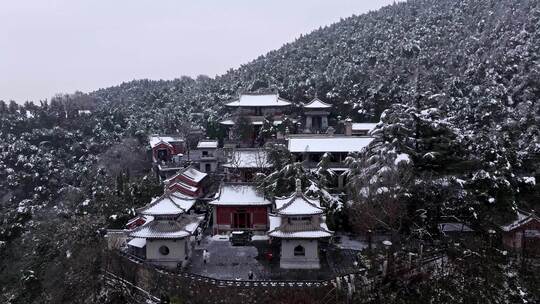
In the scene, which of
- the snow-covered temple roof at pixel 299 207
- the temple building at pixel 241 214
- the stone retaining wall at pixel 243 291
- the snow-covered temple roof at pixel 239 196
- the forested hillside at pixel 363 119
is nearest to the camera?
the stone retaining wall at pixel 243 291

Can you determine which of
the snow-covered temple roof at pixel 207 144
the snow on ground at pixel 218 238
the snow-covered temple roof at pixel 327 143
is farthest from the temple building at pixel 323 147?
the snow-covered temple roof at pixel 207 144

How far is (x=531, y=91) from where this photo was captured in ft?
117

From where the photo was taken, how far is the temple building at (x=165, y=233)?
72.2 ft

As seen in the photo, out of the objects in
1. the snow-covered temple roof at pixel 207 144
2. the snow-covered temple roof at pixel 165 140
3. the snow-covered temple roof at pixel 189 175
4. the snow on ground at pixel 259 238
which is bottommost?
the snow on ground at pixel 259 238

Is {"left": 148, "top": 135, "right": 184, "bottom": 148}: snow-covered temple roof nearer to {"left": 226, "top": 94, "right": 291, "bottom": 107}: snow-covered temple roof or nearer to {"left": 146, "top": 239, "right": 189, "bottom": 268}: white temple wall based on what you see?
Result: {"left": 226, "top": 94, "right": 291, "bottom": 107}: snow-covered temple roof

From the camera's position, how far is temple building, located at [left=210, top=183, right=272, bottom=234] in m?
27.0

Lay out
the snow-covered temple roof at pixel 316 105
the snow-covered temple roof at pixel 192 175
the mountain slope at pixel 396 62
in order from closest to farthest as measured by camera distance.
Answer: the snow-covered temple roof at pixel 192 175, the mountain slope at pixel 396 62, the snow-covered temple roof at pixel 316 105

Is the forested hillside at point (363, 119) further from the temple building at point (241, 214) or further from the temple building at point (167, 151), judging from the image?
the temple building at point (241, 214)

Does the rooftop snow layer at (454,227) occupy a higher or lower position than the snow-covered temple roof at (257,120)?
lower

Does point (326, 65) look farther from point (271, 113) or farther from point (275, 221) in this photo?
point (275, 221)

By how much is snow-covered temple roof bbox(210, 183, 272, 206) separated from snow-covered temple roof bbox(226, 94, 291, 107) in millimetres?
15594

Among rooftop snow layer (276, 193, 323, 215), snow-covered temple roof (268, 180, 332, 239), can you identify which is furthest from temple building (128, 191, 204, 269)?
rooftop snow layer (276, 193, 323, 215)

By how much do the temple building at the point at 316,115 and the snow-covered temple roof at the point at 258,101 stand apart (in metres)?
2.14

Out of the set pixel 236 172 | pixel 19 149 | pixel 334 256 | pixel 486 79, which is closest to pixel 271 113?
pixel 236 172
